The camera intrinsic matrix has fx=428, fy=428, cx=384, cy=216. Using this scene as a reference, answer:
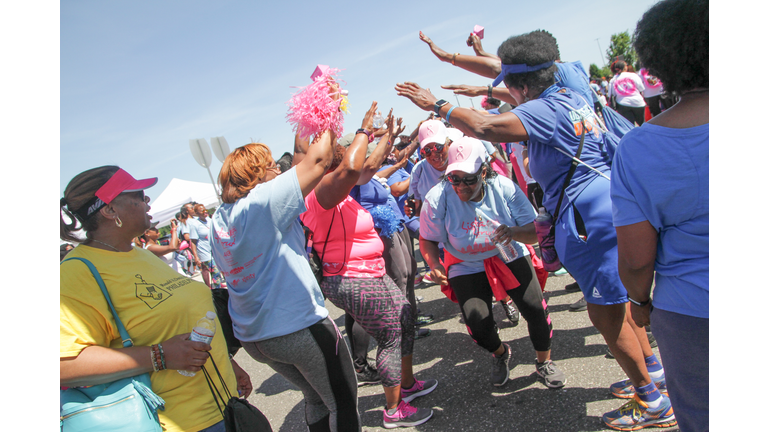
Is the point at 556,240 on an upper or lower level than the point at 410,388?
upper

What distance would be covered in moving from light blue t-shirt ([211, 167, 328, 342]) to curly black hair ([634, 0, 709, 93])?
1470 millimetres

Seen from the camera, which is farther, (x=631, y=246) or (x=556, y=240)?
(x=556, y=240)

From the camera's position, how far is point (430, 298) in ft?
19.5

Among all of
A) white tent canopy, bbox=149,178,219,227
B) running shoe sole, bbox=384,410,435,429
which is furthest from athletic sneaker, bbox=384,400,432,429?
white tent canopy, bbox=149,178,219,227

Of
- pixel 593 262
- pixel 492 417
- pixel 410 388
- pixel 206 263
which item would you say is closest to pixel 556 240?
pixel 593 262

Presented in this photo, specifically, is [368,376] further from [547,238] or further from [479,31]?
[479,31]

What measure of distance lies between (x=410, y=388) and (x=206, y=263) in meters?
6.45

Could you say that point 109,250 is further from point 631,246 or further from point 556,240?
point 556,240

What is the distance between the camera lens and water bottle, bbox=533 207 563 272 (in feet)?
8.19

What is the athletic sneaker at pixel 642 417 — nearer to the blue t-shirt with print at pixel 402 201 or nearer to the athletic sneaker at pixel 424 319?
the athletic sneaker at pixel 424 319

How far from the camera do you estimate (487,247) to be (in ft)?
10.3

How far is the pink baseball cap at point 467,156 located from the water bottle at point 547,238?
2.03 ft

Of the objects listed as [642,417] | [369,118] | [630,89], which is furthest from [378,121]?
[630,89]

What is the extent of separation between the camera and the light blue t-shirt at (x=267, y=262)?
1992 millimetres
